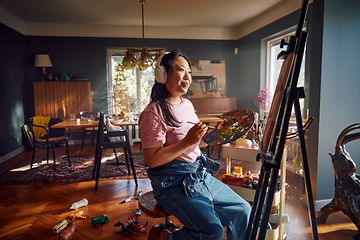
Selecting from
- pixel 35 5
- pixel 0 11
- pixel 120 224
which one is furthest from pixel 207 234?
pixel 0 11

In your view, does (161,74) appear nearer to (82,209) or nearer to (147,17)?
(82,209)

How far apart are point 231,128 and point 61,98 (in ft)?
15.4

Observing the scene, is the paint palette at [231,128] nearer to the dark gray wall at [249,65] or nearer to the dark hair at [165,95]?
the dark hair at [165,95]

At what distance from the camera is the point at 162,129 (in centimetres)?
118

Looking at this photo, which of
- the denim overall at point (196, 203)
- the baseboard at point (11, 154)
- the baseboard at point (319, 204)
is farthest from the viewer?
the baseboard at point (11, 154)

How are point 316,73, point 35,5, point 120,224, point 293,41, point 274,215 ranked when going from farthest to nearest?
point 35,5
point 316,73
point 120,224
point 274,215
point 293,41

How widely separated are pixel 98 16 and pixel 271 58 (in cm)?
333

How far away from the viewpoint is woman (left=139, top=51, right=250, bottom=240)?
112 cm

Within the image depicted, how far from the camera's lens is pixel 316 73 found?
7.59 ft

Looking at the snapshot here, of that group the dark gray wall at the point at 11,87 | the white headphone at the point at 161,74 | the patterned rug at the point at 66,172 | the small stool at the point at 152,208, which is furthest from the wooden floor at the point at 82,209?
the dark gray wall at the point at 11,87

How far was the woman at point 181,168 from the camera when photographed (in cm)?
112

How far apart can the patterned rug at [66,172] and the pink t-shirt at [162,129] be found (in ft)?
7.37

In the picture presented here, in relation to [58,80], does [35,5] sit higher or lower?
higher

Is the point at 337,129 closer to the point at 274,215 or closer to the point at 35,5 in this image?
the point at 274,215
